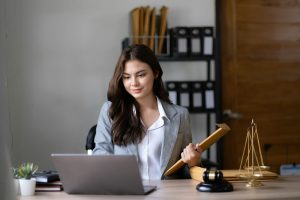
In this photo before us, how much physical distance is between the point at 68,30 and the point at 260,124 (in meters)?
1.81

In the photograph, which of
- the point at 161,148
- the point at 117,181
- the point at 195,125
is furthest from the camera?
the point at 195,125

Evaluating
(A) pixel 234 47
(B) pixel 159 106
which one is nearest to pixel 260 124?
(A) pixel 234 47

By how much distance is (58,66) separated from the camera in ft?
13.9

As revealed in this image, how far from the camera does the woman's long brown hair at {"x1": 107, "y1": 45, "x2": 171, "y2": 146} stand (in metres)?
2.48

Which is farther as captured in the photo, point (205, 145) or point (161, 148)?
point (161, 148)

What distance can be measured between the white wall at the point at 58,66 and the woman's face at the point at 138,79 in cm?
179

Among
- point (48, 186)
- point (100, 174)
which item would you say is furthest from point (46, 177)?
point (100, 174)

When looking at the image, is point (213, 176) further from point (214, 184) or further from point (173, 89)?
point (173, 89)

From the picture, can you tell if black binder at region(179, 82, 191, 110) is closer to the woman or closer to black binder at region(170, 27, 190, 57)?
black binder at region(170, 27, 190, 57)

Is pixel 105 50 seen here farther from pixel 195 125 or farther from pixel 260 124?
pixel 260 124

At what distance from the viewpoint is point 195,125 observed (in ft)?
15.1

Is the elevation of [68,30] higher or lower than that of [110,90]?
higher

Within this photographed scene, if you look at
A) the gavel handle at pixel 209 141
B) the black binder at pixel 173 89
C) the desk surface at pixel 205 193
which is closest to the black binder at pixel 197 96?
the black binder at pixel 173 89

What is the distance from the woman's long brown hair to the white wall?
1.71 metres
